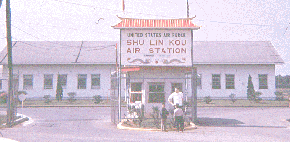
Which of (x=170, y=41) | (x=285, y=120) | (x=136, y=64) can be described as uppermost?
(x=170, y=41)

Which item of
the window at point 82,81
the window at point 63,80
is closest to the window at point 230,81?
the window at point 82,81

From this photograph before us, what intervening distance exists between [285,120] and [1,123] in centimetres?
1636

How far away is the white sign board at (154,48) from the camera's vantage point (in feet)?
59.7

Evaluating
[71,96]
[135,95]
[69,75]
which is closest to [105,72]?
[69,75]

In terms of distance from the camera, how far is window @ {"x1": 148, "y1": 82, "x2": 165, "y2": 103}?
18.5 m

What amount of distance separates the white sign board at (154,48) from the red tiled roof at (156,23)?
11.0 inches

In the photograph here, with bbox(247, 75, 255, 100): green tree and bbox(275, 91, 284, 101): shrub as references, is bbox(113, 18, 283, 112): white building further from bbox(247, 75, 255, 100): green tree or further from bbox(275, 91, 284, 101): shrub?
bbox(275, 91, 284, 101): shrub

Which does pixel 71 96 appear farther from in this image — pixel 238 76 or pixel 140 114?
pixel 140 114

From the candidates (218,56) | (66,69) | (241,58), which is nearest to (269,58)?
(241,58)

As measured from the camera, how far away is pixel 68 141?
437 inches

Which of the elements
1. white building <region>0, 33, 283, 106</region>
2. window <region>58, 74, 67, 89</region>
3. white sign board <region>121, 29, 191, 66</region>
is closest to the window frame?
white sign board <region>121, 29, 191, 66</region>

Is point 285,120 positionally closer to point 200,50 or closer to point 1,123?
point 1,123

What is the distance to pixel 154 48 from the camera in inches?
720

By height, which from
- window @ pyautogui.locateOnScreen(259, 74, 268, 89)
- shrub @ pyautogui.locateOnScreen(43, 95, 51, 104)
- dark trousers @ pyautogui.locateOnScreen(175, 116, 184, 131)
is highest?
window @ pyautogui.locateOnScreen(259, 74, 268, 89)
